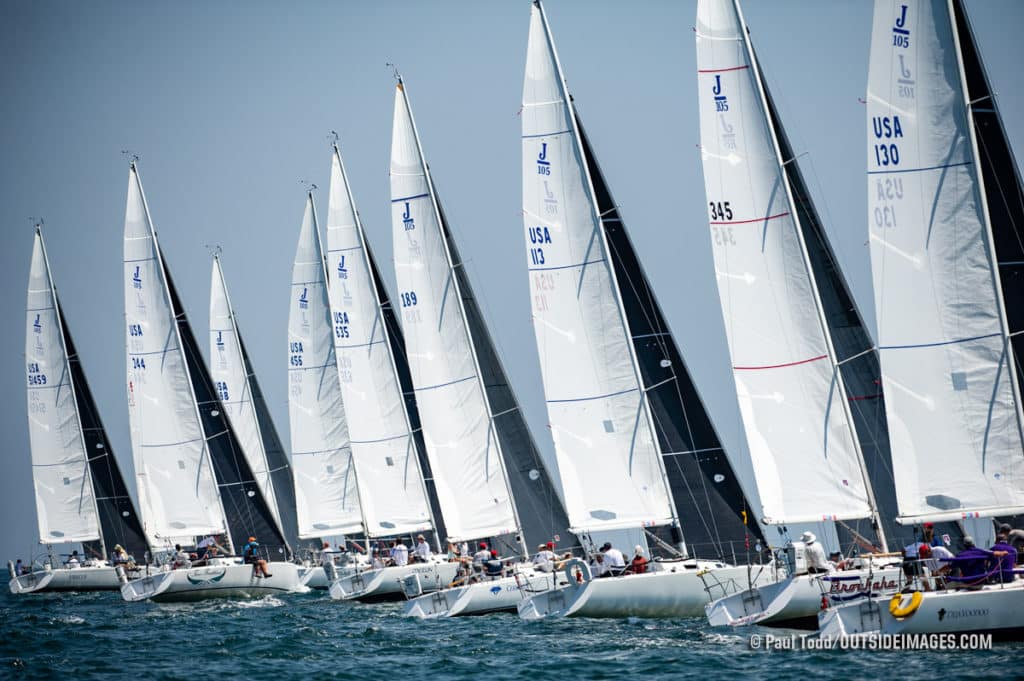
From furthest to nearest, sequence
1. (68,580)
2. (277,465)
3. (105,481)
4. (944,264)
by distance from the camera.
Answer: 1. (277,465)
2. (105,481)
3. (68,580)
4. (944,264)

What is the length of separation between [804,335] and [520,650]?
768 centimetres

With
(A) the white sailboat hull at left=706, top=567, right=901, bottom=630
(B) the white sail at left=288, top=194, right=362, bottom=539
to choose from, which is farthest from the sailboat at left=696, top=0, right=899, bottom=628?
(B) the white sail at left=288, top=194, right=362, bottom=539

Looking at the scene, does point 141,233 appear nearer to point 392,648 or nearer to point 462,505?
point 462,505

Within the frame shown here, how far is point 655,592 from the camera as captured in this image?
23.3m

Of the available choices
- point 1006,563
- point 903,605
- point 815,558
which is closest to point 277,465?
point 815,558

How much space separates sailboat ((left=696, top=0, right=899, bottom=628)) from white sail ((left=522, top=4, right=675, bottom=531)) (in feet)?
10.2

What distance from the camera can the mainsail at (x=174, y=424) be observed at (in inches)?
1483

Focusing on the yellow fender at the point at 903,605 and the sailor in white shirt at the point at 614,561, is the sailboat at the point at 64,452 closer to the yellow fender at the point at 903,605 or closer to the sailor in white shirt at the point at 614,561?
the sailor in white shirt at the point at 614,561

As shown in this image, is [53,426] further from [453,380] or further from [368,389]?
[453,380]

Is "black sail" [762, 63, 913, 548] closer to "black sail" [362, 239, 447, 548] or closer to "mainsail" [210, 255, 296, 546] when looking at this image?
"black sail" [362, 239, 447, 548]

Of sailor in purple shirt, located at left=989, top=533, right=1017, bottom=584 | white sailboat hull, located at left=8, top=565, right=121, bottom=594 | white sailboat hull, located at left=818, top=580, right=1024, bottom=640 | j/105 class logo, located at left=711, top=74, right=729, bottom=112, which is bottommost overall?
white sailboat hull, located at left=8, top=565, right=121, bottom=594

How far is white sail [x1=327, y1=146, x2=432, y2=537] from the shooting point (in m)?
35.5

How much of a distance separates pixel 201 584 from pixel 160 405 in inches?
291

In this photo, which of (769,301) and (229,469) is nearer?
(769,301)
